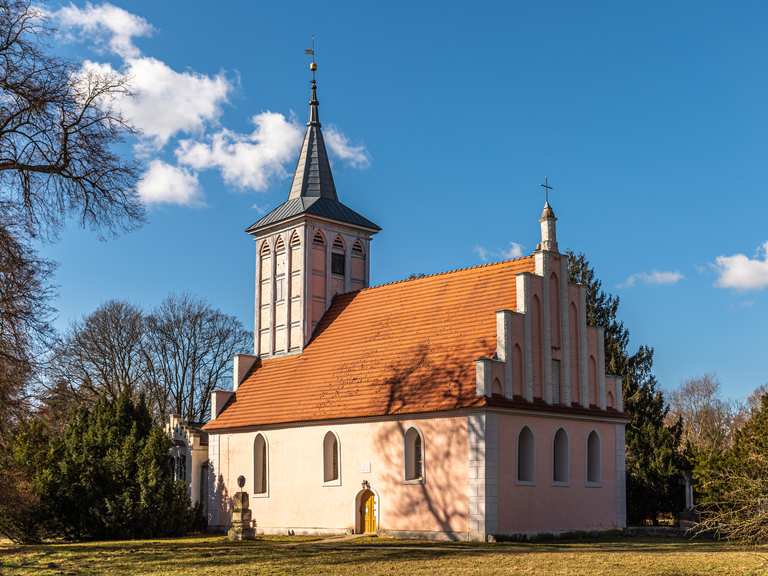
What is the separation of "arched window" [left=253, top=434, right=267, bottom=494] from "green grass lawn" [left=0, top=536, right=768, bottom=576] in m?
7.80

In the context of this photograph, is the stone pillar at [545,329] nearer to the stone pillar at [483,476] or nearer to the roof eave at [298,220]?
the stone pillar at [483,476]

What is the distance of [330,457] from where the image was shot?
3338cm

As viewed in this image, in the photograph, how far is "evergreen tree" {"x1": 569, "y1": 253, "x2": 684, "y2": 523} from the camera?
121 ft

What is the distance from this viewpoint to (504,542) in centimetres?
2762

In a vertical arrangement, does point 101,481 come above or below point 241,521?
above

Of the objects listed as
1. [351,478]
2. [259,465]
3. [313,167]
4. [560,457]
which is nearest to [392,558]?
[351,478]

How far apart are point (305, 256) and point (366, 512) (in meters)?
11.4

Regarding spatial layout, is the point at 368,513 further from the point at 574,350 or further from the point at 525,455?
the point at 574,350

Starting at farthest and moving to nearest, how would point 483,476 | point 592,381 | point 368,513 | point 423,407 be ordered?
point 592,381 < point 368,513 < point 423,407 < point 483,476

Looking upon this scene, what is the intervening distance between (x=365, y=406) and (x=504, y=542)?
6.67 meters

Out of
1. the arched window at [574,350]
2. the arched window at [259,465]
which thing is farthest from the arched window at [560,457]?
the arched window at [259,465]

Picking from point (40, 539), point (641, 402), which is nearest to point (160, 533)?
point (40, 539)

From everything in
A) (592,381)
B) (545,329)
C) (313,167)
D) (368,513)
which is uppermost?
(313,167)

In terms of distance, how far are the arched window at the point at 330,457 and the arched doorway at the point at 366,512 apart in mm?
1664
